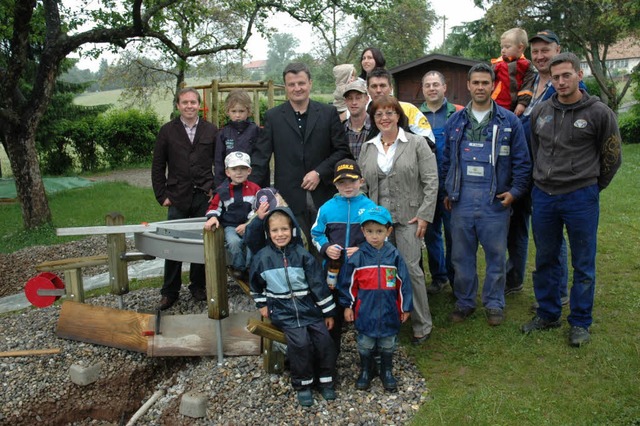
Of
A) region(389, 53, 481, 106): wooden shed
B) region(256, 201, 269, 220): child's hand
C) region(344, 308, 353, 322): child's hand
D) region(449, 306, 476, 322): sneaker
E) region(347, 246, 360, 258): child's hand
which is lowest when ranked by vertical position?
region(449, 306, 476, 322): sneaker

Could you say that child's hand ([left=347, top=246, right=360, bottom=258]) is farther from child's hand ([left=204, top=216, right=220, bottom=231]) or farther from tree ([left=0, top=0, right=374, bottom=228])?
tree ([left=0, top=0, right=374, bottom=228])

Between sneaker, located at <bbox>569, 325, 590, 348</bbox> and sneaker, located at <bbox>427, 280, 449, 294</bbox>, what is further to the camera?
sneaker, located at <bbox>427, 280, 449, 294</bbox>

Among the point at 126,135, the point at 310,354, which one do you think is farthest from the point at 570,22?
the point at 310,354

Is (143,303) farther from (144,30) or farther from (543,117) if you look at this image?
(144,30)

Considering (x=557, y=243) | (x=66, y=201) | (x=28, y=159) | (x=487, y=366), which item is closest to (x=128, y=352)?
(x=487, y=366)

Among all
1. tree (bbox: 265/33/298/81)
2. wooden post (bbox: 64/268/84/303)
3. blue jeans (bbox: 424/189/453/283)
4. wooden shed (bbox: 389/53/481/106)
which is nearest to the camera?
blue jeans (bbox: 424/189/453/283)

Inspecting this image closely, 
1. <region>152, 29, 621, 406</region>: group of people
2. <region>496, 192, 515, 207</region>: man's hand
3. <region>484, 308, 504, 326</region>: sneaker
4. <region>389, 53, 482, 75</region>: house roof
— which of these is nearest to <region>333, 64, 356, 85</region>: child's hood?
<region>152, 29, 621, 406</region>: group of people

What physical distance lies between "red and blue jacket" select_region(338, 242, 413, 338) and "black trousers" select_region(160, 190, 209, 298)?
2089 mm

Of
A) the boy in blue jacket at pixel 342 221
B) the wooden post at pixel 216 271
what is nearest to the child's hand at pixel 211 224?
the wooden post at pixel 216 271

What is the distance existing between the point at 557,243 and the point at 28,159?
29.4ft

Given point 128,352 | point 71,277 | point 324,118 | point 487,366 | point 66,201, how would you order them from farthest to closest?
point 66,201
point 71,277
point 128,352
point 324,118
point 487,366

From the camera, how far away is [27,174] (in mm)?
10008

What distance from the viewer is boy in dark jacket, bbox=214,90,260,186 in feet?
16.8

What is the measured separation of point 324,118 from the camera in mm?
4730
